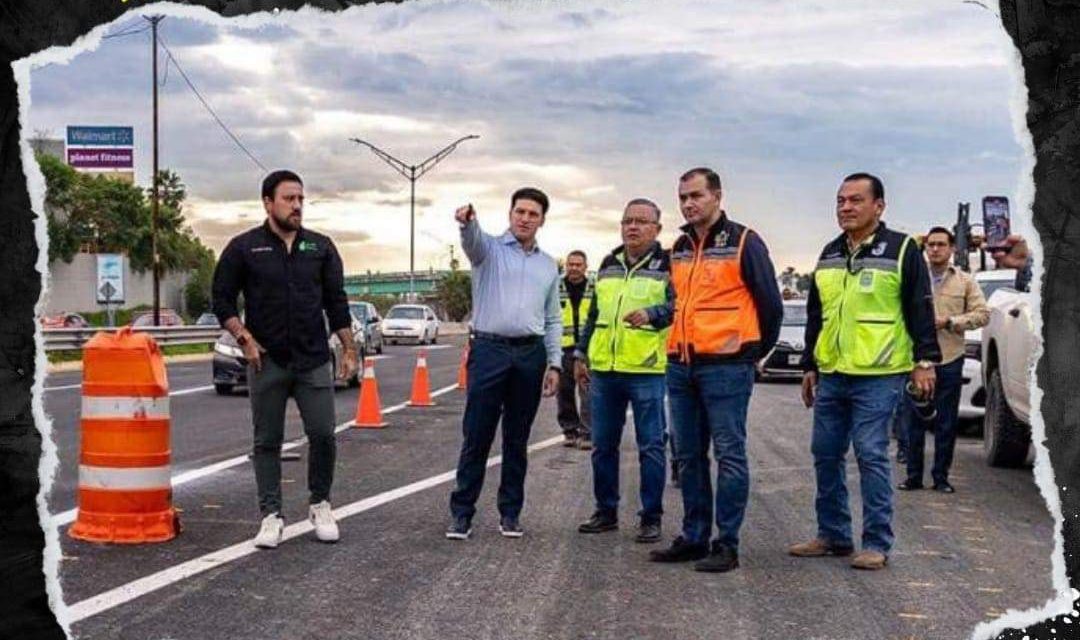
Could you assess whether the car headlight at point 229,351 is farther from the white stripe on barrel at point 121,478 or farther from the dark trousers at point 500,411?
the dark trousers at point 500,411

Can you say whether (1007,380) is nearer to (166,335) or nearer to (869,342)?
(869,342)

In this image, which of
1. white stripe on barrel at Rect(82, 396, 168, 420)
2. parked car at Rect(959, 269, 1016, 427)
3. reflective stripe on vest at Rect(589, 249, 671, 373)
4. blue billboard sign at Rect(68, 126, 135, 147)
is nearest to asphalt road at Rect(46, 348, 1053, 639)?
white stripe on barrel at Rect(82, 396, 168, 420)

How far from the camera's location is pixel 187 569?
19.9 feet

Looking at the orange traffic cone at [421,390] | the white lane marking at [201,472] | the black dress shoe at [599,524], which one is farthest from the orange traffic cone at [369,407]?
the black dress shoe at [599,524]

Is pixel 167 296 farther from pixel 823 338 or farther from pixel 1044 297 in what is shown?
pixel 1044 297

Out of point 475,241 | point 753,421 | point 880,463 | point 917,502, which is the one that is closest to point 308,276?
point 475,241

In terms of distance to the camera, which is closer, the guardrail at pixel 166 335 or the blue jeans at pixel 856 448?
the blue jeans at pixel 856 448

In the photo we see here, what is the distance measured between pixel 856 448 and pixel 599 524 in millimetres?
1601

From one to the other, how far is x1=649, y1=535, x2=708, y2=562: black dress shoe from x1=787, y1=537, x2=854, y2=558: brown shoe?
52 centimetres

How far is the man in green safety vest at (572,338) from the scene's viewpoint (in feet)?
39.8

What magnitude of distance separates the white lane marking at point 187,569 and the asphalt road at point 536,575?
17 mm

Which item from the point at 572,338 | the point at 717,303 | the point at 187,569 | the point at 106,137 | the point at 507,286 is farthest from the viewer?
the point at 572,338

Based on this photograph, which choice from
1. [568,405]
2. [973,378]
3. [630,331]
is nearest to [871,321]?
[630,331]

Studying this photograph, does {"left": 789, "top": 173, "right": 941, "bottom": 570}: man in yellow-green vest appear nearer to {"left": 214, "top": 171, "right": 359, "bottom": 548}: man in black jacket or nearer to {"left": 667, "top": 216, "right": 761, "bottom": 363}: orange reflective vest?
{"left": 667, "top": 216, "right": 761, "bottom": 363}: orange reflective vest
